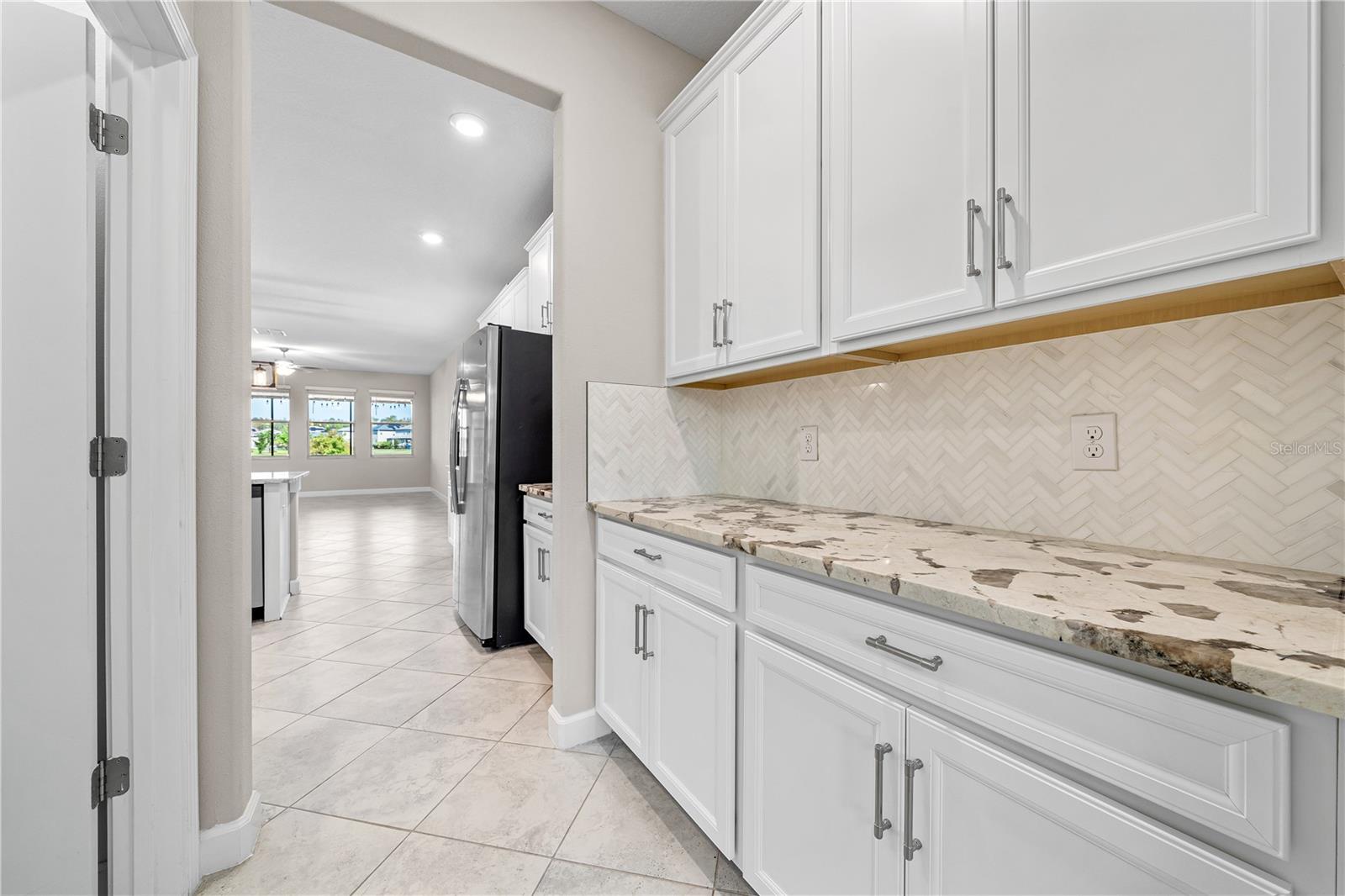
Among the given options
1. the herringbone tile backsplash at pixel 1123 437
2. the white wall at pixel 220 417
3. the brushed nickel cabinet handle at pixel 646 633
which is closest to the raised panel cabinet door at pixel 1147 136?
the herringbone tile backsplash at pixel 1123 437

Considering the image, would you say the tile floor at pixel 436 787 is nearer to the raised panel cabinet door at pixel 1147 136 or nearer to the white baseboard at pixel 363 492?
the raised panel cabinet door at pixel 1147 136

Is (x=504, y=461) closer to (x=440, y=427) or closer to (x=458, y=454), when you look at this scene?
(x=458, y=454)

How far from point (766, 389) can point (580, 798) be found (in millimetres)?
1574

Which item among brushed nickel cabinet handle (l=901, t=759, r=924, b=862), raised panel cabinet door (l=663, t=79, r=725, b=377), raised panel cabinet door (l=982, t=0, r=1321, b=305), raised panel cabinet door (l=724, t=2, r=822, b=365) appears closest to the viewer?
raised panel cabinet door (l=982, t=0, r=1321, b=305)

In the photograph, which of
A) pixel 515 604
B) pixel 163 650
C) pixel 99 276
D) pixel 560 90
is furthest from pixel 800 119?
pixel 515 604

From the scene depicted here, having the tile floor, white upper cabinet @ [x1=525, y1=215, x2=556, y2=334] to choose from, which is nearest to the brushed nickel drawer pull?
the tile floor

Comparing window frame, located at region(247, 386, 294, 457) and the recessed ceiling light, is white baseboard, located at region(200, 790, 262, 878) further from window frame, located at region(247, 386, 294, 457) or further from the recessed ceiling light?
window frame, located at region(247, 386, 294, 457)

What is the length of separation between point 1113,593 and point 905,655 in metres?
0.31

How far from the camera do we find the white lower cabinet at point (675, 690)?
1252 millimetres

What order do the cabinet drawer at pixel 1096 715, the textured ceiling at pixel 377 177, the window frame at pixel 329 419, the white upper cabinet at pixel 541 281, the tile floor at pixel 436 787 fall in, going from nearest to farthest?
the cabinet drawer at pixel 1096 715
the tile floor at pixel 436 787
the textured ceiling at pixel 377 177
the white upper cabinet at pixel 541 281
the window frame at pixel 329 419

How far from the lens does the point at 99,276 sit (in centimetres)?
117

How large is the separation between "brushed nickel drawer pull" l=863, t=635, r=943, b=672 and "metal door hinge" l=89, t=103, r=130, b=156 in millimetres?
1969

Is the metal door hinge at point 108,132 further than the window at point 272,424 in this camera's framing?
No

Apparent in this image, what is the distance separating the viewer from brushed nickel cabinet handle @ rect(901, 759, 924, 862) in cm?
82
